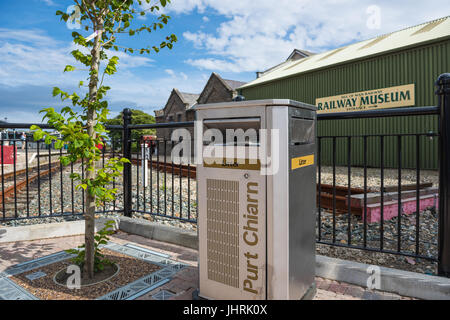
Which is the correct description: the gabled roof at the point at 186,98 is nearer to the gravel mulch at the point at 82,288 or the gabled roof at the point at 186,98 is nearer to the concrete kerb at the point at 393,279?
the gravel mulch at the point at 82,288

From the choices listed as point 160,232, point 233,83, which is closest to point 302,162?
point 160,232

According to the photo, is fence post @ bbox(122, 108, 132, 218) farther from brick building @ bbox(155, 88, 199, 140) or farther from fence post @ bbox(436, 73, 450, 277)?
brick building @ bbox(155, 88, 199, 140)

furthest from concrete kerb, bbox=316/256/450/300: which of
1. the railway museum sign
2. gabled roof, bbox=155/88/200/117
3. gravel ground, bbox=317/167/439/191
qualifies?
gabled roof, bbox=155/88/200/117

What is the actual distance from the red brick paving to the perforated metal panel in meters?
0.43

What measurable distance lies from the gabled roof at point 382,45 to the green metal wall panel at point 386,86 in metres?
0.29

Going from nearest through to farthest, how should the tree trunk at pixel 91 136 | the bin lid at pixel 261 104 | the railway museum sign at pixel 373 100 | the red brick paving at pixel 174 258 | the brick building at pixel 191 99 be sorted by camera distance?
the bin lid at pixel 261 104 < the red brick paving at pixel 174 258 < the tree trunk at pixel 91 136 < the railway museum sign at pixel 373 100 < the brick building at pixel 191 99

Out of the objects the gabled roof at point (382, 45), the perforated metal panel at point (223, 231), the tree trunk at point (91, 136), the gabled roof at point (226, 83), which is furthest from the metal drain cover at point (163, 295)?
the gabled roof at point (226, 83)

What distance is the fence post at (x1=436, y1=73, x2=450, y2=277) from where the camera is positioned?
2.21 metres

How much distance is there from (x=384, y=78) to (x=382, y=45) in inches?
76.0

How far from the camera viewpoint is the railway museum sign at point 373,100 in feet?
42.7

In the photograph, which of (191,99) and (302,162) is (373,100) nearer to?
(302,162)

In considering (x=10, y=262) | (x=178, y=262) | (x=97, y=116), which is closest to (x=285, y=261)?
(x=178, y=262)

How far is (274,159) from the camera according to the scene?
1713mm

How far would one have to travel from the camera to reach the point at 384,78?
13.7 metres
